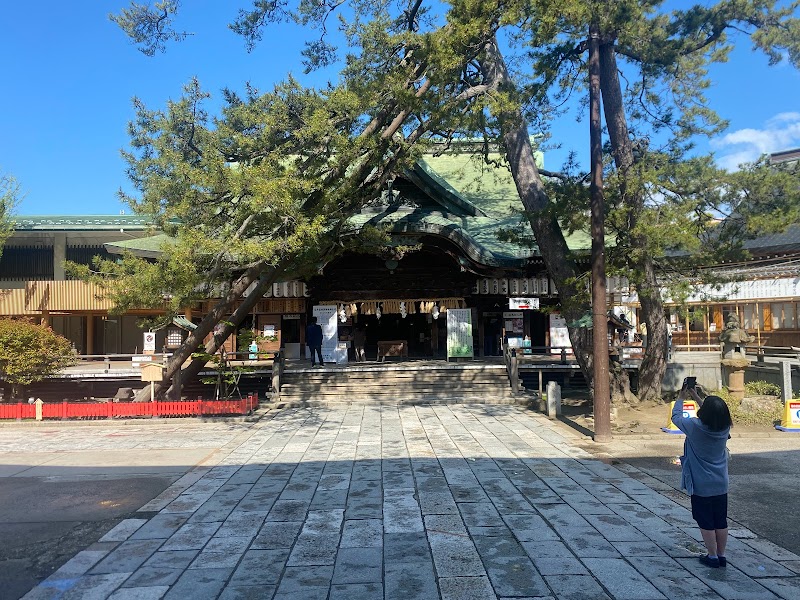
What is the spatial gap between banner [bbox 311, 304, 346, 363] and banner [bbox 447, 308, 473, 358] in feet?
13.3

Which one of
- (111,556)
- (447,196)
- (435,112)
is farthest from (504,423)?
(447,196)

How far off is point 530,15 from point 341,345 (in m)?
12.4

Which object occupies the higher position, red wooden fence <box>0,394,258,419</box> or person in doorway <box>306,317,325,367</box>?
person in doorway <box>306,317,325,367</box>

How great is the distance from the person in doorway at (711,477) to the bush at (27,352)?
605 inches

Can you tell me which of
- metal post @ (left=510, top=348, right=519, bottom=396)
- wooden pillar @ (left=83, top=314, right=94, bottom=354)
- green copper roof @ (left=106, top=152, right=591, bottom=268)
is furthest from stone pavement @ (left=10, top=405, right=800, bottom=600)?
wooden pillar @ (left=83, top=314, right=94, bottom=354)

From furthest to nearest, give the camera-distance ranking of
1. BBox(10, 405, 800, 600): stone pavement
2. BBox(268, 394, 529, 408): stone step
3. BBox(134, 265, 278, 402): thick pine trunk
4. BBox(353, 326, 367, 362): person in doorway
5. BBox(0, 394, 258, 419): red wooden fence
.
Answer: BBox(353, 326, 367, 362): person in doorway < BBox(268, 394, 529, 408): stone step < BBox(134, 265, 278, 402): thick pine trunk < BBox(0, 394, 258, 419): red wooden fence < BBox(10, 405, 800, 600): stone pavement

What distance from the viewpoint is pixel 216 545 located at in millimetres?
5371

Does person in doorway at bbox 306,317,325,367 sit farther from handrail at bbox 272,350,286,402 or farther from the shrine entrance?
the shrine entrance

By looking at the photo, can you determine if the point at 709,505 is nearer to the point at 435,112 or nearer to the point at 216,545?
the point at 216,545

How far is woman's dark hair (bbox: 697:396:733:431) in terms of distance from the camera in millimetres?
4594

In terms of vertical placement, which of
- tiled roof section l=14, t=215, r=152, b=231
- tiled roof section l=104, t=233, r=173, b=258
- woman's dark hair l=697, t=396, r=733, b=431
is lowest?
woman's dark hair l=697, t=396, r=733, b=431

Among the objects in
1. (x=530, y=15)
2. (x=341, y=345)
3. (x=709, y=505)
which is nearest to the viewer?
(x=709, y=505)

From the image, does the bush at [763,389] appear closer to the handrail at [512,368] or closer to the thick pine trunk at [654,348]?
the thick pine trunk at [654,348]

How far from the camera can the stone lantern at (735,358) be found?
12.8 metres
